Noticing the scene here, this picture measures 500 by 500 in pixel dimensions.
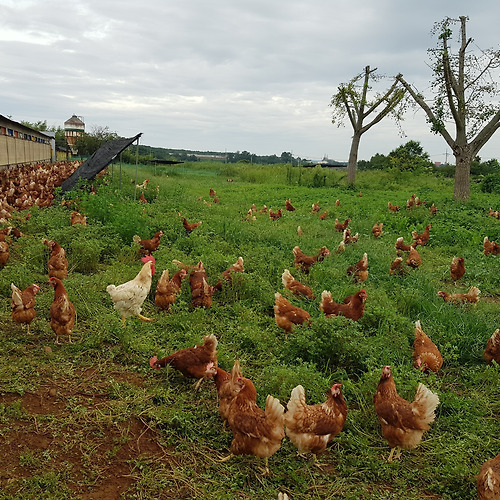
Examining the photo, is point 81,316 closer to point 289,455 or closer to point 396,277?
point 289,455

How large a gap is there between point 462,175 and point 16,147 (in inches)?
834

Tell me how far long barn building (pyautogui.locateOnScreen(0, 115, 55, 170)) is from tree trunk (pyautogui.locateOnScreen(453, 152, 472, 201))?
19106 mm

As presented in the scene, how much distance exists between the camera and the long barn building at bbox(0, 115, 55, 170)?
62.5ft

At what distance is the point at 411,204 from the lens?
48.8 ft

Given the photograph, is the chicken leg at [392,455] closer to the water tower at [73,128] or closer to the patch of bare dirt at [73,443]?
the patch of bare dirt at [73,443]

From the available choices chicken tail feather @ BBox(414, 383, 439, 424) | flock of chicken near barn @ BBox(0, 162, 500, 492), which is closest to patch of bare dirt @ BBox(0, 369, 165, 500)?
flock of chicken near barn @ BBox(0, 162, 500, 492)

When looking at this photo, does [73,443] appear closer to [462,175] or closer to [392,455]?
[392,455]

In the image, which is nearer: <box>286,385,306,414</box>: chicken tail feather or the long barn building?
<box>286,385,306,414</box>: chicken tail feather

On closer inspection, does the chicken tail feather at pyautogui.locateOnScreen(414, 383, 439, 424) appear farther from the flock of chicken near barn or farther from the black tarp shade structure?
the black tarp shade structure

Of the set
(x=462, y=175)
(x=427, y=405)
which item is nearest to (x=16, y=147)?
(x=462, y=175)

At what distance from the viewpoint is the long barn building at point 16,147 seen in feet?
62.5

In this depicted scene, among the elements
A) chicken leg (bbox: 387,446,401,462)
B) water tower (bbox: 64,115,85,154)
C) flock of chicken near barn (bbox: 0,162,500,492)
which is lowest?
chicken leg (bbox: 387,446,401,462)

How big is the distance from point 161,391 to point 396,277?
490cm

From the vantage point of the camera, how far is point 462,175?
17188 millimetres
